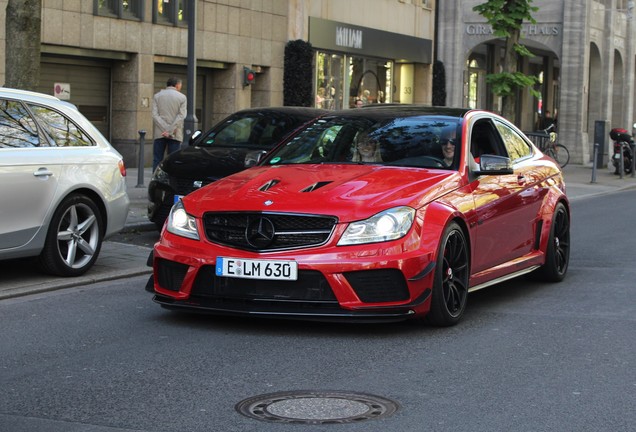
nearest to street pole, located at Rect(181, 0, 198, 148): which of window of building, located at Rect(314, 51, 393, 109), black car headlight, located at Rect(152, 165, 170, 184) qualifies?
black car headlight, located at Rect(152, 165, 170, 184)

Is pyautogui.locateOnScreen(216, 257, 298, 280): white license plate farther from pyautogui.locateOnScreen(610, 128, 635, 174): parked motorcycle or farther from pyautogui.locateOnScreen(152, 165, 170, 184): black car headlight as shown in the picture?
pyautogui.locateOnScreen(610, 128, 635, 174): parked motorcycle

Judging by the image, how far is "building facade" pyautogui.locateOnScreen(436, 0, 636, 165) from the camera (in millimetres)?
40781

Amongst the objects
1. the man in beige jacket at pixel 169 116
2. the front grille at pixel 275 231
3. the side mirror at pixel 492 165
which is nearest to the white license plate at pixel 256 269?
the front grille at pixel 275 231

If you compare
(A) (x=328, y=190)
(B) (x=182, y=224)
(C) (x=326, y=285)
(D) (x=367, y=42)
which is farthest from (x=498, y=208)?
(D) (x=367, y=42)

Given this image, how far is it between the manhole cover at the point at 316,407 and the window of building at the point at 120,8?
19892 mm

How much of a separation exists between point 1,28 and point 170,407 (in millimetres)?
17644

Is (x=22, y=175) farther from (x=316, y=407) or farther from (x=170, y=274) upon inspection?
(x=316, y=407)

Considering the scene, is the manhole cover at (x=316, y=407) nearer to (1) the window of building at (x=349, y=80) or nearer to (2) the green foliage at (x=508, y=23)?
(2) the green foliage at (x=508, y=23)

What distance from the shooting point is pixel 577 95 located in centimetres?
4103

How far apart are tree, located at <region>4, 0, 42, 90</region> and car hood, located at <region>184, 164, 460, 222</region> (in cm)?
523

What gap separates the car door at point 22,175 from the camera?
9445 mm

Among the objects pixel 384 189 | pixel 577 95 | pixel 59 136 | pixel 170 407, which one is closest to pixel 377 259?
pixel 384 189

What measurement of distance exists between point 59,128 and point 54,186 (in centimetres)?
69

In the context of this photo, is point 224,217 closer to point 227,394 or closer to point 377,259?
point 377,259
